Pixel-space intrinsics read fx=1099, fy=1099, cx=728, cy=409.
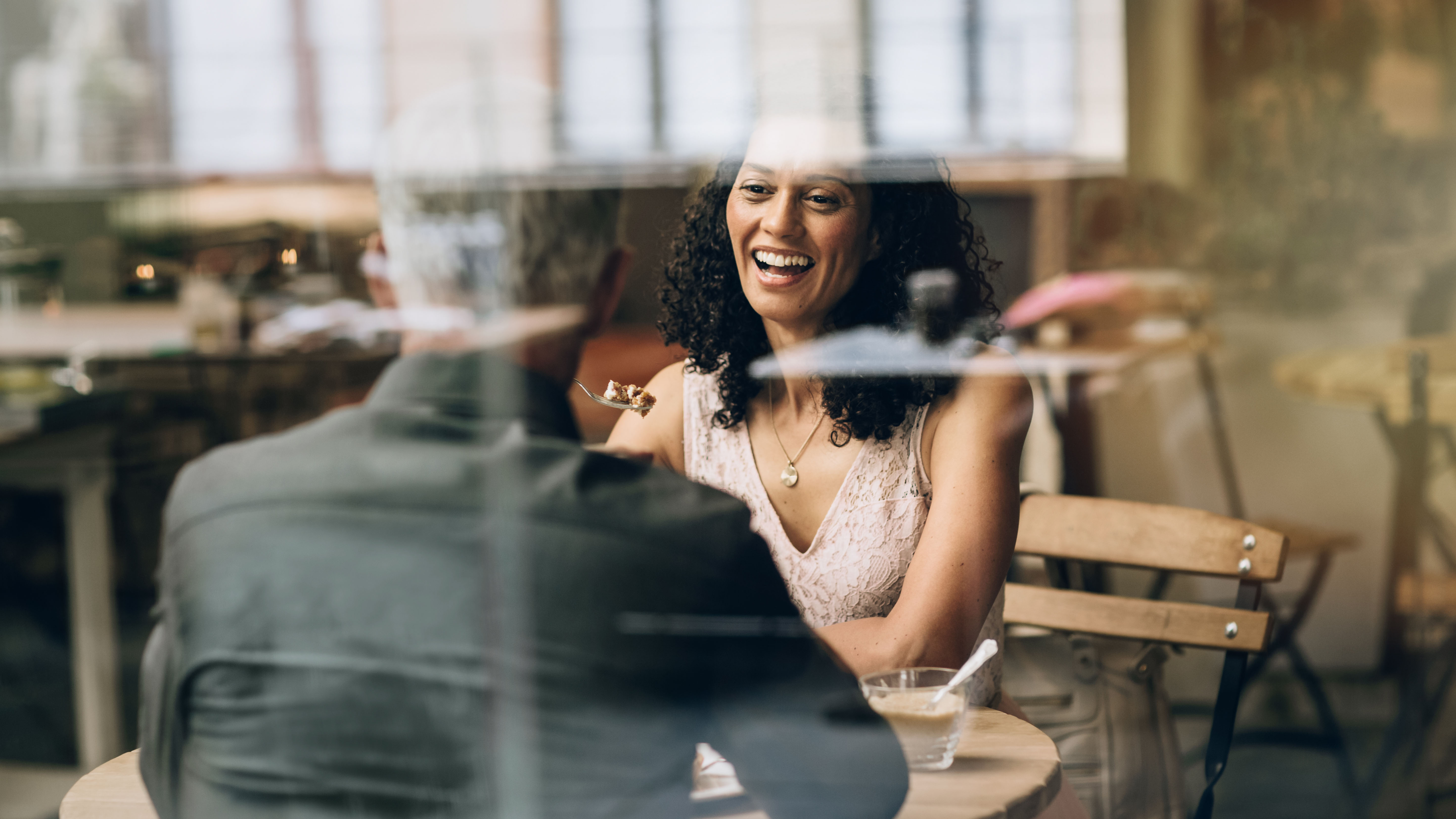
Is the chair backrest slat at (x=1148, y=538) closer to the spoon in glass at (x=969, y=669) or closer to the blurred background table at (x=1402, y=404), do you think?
the spoon in glass at (x=969, y=669)

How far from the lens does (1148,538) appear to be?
5.06ft

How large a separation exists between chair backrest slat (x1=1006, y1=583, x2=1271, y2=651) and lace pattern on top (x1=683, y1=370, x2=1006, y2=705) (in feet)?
0.96

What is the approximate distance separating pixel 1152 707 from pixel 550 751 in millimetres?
1005

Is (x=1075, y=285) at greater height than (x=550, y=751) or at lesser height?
greater

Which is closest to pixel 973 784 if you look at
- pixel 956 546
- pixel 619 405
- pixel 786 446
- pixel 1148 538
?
pixel 956 546

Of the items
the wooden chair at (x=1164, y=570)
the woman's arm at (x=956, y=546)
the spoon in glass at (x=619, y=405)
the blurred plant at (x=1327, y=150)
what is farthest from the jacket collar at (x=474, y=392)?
the blurred plant at (x=1327, y=150)

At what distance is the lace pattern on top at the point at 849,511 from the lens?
3.94 ft

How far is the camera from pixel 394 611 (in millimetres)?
995

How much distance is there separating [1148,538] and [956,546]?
1.61 feet

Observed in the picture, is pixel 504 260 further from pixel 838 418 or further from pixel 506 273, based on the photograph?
pixel 838 418

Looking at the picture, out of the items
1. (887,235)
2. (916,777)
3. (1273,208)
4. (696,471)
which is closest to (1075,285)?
(1273,208)

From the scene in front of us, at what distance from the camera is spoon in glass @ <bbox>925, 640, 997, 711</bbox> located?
106 cm

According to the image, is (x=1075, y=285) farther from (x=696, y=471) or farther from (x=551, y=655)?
(x=551, y=655)

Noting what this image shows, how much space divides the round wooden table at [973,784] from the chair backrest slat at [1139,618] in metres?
0.35
